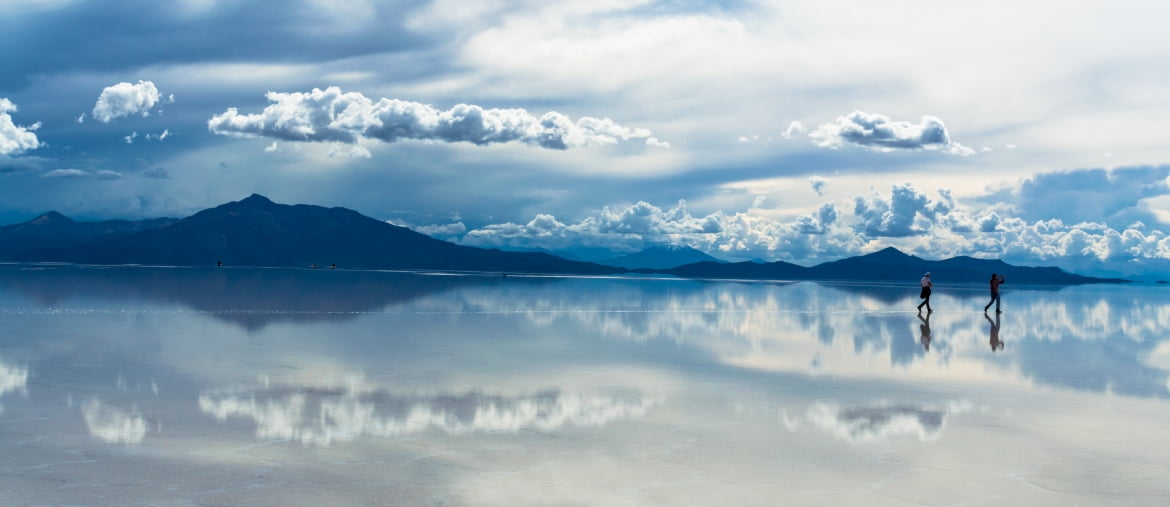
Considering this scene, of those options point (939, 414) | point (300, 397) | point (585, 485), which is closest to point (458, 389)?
point (300, 397)

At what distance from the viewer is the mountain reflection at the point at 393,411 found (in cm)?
1141

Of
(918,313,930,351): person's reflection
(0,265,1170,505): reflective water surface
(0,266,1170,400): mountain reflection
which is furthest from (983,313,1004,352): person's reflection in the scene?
(918,313,930,351): person's reflection

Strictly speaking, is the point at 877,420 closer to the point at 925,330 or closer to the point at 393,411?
the point at 393,411

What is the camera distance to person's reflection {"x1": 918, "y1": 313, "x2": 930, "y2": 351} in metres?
25.4

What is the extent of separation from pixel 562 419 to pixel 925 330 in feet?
73.8

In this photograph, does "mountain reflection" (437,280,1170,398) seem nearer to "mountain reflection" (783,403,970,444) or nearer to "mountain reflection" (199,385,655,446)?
"mountain reflection" (783,403,970,444)

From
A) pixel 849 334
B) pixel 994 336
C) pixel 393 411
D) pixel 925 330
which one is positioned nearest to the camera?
pixel 393 411

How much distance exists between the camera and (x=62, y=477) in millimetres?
8812

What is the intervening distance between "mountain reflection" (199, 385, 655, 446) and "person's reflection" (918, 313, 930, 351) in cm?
1401

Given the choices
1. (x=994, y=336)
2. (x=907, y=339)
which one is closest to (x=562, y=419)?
(x=907, y=339)

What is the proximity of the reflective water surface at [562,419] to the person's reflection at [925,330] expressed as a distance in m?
0.71

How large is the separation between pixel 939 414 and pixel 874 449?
3119mm

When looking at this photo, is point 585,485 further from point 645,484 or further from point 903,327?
point 903,327

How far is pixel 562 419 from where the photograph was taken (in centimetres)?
1243
